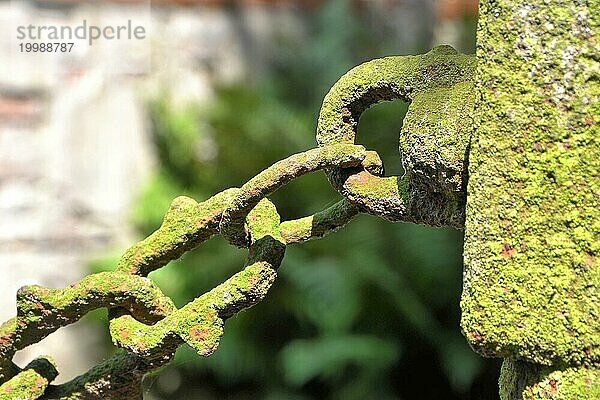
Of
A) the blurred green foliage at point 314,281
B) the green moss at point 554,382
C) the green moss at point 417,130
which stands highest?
the green moss at point 417,130

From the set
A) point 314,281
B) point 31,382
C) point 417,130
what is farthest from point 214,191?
point 417,130

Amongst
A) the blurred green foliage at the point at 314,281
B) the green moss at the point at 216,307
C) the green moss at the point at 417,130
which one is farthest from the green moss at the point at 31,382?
the blurred green foliage at the point at 314,281

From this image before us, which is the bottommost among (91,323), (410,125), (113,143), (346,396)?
(346,396)

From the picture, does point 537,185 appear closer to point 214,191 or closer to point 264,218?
point 264,218

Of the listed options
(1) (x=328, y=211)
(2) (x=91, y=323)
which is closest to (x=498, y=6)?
(1) (x=328, y=211)

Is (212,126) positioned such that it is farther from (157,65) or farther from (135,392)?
(135,392)

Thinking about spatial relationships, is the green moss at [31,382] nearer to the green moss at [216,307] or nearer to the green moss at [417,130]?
the green moss at [216,307]
